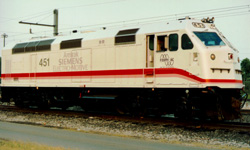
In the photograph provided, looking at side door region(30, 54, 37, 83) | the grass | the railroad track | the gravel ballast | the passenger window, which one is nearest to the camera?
the grass

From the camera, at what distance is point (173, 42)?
1375 centimetres

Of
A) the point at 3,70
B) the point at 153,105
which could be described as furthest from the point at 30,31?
the point at 153,105

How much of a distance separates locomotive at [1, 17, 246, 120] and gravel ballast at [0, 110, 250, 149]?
4.29 ft

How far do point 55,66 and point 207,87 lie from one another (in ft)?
30.4

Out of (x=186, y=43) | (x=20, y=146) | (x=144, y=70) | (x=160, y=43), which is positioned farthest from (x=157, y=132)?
(x=20, y=146)

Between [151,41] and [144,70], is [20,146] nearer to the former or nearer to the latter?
[144,70]

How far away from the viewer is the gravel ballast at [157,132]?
1016 centimetres

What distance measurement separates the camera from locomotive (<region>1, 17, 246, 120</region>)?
12.9m

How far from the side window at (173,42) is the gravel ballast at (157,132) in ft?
10.7

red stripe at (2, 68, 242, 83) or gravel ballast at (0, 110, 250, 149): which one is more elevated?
red stripe at (2, 68, 242, 83)

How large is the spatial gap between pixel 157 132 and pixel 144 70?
344cm

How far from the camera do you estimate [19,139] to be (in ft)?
31.7

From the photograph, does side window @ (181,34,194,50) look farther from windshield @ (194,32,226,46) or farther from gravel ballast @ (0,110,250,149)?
gravel ballast @ (0,110,250,149)

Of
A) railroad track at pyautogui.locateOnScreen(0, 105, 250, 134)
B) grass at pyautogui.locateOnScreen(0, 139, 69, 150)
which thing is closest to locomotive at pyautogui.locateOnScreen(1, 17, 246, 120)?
railroad track at pyautogui.locateOnScreen(0, 105, 250, 134)
